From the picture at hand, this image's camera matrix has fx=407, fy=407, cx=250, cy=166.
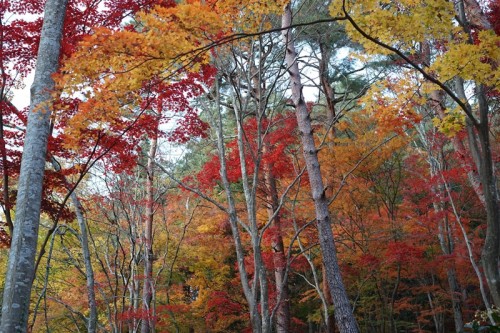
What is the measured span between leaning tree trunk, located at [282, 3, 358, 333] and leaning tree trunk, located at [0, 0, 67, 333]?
8.26 ft

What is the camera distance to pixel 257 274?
4.32m

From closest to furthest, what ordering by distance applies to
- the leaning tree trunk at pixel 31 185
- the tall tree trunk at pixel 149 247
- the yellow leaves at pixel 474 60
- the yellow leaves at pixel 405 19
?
the leaning tree trunk at pixel 31 185
the yellow leaves at pixel 405 19
the yellow leaves at pixel 474 60
the tall tree trunk at pixel 149 247

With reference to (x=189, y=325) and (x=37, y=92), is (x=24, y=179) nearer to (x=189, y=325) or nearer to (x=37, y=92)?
(x=37, y=92)

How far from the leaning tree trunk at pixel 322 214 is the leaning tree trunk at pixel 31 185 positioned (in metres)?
2.52

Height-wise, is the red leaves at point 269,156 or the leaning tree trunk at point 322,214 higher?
the red leaves at point 269,156

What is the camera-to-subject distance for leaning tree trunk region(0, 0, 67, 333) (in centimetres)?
320

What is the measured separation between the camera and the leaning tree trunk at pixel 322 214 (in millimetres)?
5203

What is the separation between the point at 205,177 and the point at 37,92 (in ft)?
19.8

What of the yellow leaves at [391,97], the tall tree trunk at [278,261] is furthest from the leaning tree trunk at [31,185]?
the tall tree trunk at [278,261]

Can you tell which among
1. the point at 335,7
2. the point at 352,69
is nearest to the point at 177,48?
the point at 335,7

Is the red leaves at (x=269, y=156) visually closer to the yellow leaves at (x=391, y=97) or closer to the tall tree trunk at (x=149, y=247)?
the tall tree trunk at (x=149, y=247)

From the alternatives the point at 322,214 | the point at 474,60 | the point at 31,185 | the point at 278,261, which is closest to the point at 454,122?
the point at 474,60

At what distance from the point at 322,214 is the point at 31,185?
11.7 feet

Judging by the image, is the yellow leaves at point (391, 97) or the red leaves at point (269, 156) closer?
the yellow leaves at point (391, 97)
